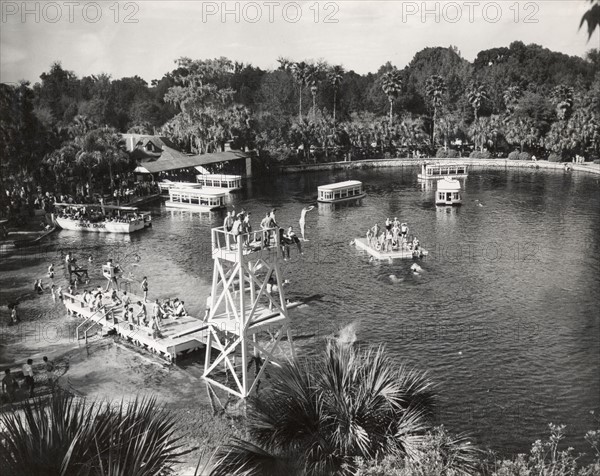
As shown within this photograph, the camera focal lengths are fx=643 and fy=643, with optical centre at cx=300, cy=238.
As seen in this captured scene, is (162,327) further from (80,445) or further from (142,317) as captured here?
(80,445)

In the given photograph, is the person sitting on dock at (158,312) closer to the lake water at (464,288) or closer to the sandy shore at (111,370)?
the sandy shore at (111,370)

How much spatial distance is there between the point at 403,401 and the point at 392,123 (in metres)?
106

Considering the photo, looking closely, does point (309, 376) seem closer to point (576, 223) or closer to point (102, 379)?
point (102, 379)

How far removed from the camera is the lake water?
2484 centimetres

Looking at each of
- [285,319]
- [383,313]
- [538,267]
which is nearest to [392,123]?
[538,267]

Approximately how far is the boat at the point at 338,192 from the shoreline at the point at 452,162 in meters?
24.2

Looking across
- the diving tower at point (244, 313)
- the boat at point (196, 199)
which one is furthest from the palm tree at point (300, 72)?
the diving tower at point (244, 313)

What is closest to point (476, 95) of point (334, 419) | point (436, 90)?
point (436, 90)

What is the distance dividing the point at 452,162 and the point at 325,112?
28.7 m

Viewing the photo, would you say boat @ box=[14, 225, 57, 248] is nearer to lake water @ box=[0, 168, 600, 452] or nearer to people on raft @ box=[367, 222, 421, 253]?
lake water @ box=[0, 168, 600, 452]

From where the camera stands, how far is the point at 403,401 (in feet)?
43.4

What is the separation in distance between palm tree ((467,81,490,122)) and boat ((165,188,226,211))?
5888 centimetres

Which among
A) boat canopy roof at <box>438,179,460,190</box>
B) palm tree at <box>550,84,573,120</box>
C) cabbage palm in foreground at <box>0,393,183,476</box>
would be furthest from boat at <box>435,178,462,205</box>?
cabbage palm in foreground at <box>0,393,183,476</box>

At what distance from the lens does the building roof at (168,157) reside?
81.4 m
